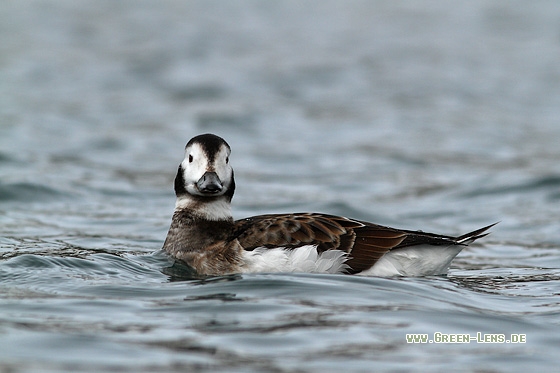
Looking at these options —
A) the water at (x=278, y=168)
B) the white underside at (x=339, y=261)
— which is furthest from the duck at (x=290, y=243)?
the water at (x=278, y=168)

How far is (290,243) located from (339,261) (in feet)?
1.23

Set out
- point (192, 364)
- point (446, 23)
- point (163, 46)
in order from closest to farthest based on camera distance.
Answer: point (192, 364)
point (163, 46)
point (446, 23)

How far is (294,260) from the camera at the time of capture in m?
6.83

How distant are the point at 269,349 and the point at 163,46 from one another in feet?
61.8

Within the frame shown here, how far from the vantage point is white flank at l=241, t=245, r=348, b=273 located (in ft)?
22.4

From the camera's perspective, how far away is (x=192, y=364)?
4938 millimetres

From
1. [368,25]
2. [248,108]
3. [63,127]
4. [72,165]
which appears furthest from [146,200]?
[368,25]

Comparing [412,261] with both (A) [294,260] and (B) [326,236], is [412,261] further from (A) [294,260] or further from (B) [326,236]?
(A) [294,260]

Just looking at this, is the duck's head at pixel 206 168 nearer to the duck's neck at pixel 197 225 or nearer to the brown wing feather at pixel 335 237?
the duck's neck at pixel 197 225

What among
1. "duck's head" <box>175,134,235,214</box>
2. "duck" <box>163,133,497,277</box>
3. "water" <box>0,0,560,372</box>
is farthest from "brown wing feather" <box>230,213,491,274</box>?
"duck's head" <box>175,134,235,214</box>

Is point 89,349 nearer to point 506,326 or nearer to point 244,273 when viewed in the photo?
point 244,273

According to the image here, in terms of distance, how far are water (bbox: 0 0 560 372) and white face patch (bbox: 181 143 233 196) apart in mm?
656

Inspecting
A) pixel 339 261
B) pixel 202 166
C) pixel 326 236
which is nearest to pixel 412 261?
pixel 339 261

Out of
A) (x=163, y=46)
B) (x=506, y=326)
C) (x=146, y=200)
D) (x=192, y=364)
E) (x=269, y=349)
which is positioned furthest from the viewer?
(x=163, y=46)
